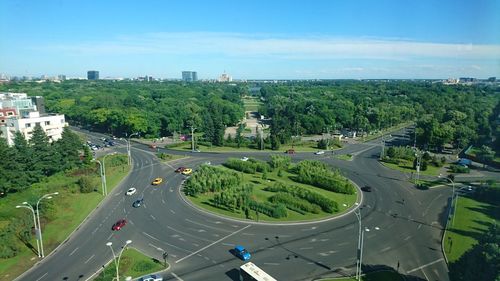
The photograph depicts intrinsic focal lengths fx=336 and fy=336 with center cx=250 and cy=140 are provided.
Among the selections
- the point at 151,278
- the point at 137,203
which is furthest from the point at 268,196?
the point at 151,278

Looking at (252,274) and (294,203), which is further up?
(252,274)

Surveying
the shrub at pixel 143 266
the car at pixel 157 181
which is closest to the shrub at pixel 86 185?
the car at pixel 157 181

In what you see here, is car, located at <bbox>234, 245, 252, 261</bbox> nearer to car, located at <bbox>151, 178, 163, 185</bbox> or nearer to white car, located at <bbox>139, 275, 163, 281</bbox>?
white car, located at <bbox>139, 275, 163, 281</bbox>

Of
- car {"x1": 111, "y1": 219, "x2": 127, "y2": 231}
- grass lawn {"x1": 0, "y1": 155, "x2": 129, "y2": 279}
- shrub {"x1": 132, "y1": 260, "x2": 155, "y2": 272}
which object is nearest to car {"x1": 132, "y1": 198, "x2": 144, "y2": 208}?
car {"x1": 111, "y1": 219, "x2": 127, "y2": 231}

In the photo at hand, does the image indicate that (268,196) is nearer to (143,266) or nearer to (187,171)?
(187,171)

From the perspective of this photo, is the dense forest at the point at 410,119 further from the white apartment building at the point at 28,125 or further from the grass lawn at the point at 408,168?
the white apartment building at the point at 28,125
